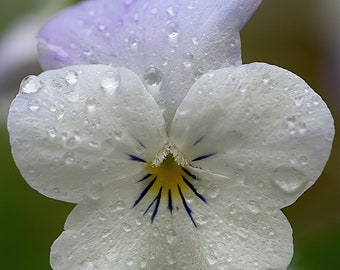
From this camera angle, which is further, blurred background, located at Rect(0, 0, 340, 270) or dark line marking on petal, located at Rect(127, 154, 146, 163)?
blurred background, located at Rect(0, 0, 340, 270)

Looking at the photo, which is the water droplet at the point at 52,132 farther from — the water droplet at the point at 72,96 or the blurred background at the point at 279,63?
the blurred background at the point at 279,63

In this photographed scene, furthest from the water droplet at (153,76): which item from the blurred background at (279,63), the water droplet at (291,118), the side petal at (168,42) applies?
the blurred background at (279,63)

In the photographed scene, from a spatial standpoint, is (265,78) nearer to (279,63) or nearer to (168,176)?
(168,176)

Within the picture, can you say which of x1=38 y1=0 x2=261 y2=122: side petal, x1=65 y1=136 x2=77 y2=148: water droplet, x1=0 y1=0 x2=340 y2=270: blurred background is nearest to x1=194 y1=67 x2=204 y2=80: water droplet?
x1=38 y1=0 x2=261 y2=122: side petal

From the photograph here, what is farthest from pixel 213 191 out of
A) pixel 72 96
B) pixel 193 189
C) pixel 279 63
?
pixel 279 63

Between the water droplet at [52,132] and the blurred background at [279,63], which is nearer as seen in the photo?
the water droplet at [52,132]

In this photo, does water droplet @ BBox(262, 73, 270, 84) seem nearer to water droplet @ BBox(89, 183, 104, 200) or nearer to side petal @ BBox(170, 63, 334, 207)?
side petal @ BBox(170, 63, 334, 207)

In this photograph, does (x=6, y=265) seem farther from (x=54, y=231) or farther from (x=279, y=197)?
(x=279, y=197)

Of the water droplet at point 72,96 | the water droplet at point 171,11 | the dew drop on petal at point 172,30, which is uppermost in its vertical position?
the water droplet at point 171,11
